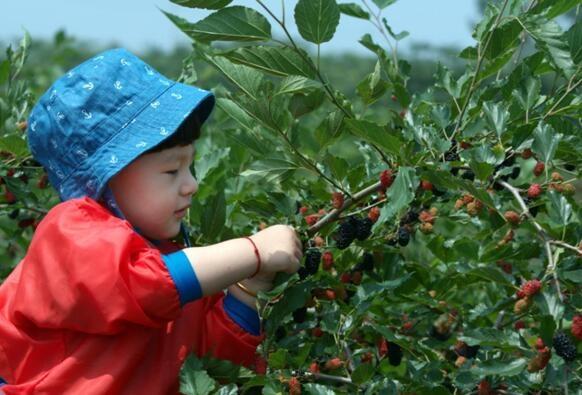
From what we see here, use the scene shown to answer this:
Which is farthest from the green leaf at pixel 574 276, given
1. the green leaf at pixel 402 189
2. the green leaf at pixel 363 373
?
the green leaf at pixel 363 373

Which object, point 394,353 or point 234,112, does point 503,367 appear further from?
point 234,112

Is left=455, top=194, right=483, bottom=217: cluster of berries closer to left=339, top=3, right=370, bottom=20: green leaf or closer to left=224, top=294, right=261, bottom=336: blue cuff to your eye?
left=224, top=294, right=261, bottom=336: blue cuff

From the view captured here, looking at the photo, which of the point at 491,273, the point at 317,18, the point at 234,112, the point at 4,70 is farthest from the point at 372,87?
the point at 4,70

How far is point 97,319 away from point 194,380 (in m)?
0.16

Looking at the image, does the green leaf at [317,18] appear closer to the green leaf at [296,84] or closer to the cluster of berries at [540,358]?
the green leaf at [296,84]

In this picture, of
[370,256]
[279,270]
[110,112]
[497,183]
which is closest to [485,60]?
[497,183]

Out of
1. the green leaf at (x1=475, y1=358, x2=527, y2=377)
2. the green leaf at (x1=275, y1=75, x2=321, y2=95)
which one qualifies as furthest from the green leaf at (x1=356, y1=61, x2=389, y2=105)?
the green leaf at (x1=475, y1=358, x2=527, y2=377)

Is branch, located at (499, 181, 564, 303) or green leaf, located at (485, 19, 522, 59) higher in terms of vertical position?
green leaf, located at (485, 19, 522, 59)

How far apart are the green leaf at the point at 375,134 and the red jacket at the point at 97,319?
338mm

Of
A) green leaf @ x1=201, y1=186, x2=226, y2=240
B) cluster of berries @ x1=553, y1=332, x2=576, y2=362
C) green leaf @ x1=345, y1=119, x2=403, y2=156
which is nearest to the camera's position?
cluster of berries @ x1=553, y1=332, x2=576, y2=362

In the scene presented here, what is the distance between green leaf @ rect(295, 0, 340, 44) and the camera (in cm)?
151

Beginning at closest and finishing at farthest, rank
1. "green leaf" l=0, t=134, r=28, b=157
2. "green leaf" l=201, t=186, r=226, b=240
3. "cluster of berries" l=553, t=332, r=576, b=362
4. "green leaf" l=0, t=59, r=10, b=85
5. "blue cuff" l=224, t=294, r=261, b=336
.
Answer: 1. "cluster of berries" l=553, t=332, r=576, b=362
2. "blue cuff" l=224, t=294, r=261, b=336
3. "green leaf" l=201, t=186, r=226, b=240
4. "green leaf" l=0, t=134, r=28, b=157
5. "green leaf" l=0, t=59, r=10, b=85

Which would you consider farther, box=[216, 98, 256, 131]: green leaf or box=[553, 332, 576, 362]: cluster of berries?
box=[216, 98, 256, 131]: green leaf

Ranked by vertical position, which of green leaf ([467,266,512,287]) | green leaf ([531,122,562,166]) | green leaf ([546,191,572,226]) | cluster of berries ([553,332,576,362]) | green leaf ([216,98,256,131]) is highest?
green leaf ([531,122,562,166])
